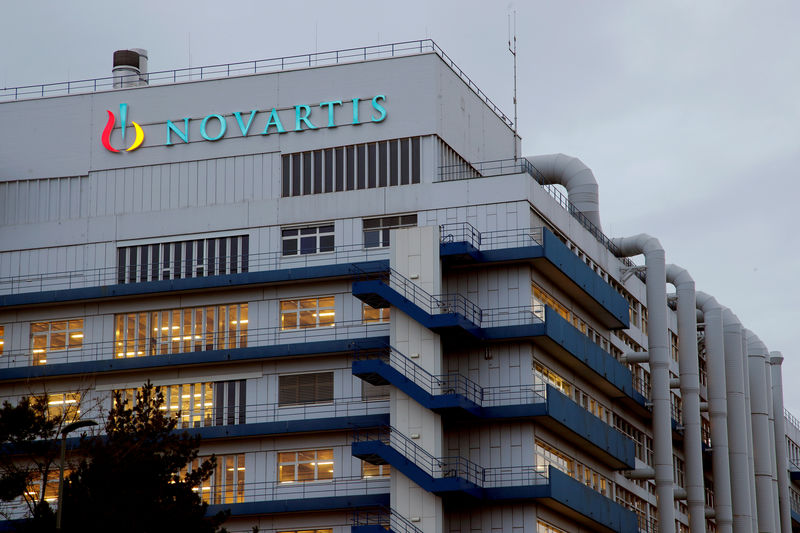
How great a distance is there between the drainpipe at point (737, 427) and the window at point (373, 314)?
3202 cm

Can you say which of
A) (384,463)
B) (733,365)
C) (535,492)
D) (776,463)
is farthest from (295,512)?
(776,463)

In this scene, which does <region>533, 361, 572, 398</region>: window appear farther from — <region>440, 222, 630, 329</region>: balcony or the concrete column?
the concrete column

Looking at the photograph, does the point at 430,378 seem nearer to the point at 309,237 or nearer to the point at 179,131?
the point at 309,237

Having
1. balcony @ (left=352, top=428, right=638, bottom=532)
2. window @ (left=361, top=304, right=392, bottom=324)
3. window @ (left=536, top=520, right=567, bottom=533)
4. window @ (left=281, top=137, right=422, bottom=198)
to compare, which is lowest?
window @ (left=536, top=520, right=567, bottom=533)

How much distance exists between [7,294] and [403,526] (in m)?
28.7

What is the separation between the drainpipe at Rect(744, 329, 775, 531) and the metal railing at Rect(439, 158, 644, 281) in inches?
626

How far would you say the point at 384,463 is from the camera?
81.2m

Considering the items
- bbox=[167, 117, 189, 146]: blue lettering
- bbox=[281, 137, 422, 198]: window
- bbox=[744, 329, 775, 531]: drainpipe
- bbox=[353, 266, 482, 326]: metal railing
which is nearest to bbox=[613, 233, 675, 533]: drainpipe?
bbox=[744, 329, 775, 531]: drainpipe

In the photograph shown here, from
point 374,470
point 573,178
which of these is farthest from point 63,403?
point 573,178

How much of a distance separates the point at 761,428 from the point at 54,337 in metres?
50.3

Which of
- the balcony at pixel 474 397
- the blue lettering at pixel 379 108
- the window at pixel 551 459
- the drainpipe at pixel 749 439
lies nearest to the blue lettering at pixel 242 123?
the blue lettering at pixel 379 108

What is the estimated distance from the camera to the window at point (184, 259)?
89250mm

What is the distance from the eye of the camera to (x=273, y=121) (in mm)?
90125

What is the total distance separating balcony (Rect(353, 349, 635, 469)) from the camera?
80750 mm
